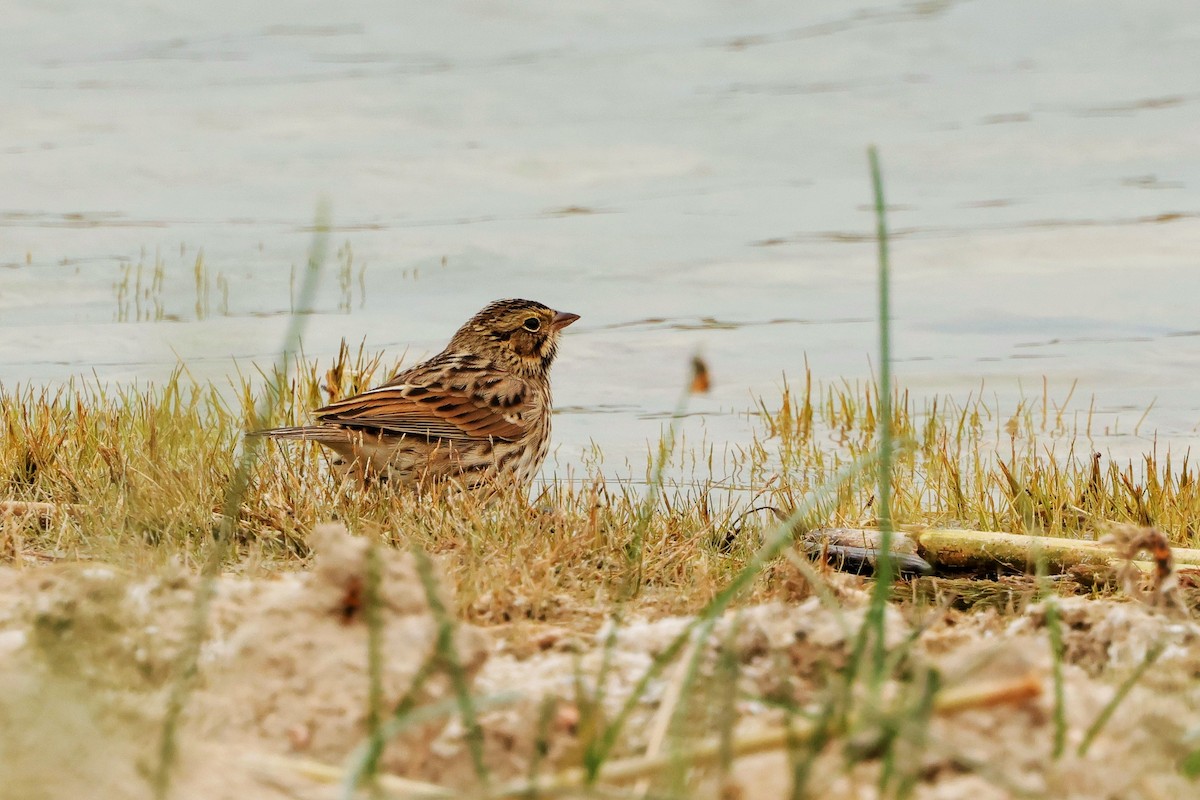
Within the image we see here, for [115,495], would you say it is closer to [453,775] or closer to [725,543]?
[725,543]

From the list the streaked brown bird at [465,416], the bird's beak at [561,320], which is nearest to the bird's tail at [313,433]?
the streaked brown bird at [465,416]

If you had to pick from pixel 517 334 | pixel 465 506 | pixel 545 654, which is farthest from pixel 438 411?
pixel 545 654

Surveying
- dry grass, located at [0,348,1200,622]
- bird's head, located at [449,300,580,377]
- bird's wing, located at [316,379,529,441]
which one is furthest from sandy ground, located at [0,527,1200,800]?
bird's head, located at [449,300,580,377]

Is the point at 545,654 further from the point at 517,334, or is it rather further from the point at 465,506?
the point at 517,334

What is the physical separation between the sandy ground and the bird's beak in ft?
16.4

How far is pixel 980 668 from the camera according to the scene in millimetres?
2674

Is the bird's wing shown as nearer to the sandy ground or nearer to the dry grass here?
the dry grass

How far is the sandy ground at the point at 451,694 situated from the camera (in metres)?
2.73

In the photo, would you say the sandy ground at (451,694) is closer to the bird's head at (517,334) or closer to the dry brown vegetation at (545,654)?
the dry brown vegetation at (545,654)

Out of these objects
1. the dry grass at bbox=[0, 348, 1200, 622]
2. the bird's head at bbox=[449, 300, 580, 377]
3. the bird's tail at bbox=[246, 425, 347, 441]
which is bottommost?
the dry grass at bbox=[0, 348, 1200, 622]

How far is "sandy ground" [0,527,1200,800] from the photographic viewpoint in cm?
273

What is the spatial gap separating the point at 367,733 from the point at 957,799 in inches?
42.2

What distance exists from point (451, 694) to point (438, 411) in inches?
193

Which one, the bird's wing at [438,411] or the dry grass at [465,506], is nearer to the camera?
the dry grass at [465,506]
